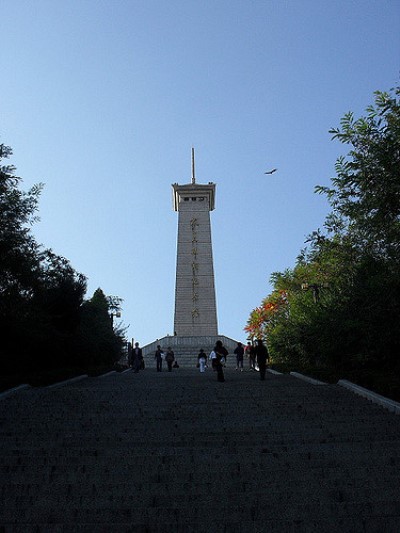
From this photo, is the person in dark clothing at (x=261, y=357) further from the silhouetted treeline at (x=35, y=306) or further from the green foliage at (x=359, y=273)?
the silhouetted treeline at (x=35, y=306)

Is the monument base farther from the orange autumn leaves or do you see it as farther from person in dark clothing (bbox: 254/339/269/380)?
person in dark clothing (bbox: 254/339/269/380)

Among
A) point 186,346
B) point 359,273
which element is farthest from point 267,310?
point 359,273

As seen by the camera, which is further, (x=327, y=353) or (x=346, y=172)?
(x=327, y=353)

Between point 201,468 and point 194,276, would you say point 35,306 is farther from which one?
point 194,276

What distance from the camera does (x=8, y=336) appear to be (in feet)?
56.6

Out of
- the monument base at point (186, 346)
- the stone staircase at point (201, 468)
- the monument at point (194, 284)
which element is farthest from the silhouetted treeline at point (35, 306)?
the monument at point (194, 284)

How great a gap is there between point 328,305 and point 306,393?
25.0ft

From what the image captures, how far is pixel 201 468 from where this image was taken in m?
5.83

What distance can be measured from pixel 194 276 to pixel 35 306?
25.4 metres

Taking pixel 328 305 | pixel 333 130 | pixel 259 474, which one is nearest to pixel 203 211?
pixel 328 305

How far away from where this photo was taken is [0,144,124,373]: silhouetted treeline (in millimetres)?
15164

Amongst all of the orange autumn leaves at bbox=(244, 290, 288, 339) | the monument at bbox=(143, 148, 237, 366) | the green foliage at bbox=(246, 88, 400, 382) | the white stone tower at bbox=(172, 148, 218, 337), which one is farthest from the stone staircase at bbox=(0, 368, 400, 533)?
the white stone tower at bbox=(172, 148, 218, 337)

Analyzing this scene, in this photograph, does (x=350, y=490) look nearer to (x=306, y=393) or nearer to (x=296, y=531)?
(x=296, y=531)

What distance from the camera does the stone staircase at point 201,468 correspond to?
14.6ft
